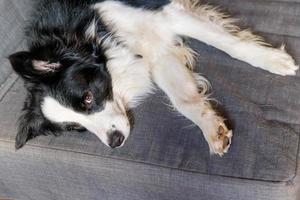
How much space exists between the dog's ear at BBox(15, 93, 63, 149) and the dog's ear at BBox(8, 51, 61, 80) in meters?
0.13

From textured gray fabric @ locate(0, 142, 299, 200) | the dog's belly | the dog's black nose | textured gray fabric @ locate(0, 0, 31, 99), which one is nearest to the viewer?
textured gray fabric @ locate(0, 142, 299, 200)

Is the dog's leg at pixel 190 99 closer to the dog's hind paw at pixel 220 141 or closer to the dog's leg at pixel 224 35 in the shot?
the dog's hind paw at pixel 220 141

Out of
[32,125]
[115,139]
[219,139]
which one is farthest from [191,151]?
[32,125]

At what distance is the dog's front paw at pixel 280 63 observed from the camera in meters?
1.69

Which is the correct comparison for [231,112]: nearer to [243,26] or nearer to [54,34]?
[243,26]

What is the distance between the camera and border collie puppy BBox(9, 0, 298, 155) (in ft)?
5.53

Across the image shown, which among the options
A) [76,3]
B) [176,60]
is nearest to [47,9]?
[76,3]

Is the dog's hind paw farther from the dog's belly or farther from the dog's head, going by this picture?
the dog's belly

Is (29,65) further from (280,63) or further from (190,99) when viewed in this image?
(280,63)

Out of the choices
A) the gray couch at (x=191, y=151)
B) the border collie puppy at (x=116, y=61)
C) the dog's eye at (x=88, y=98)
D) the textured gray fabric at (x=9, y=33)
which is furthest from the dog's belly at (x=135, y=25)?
the textured gray fabric at (x=9, y=33)

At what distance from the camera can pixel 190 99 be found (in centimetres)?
179

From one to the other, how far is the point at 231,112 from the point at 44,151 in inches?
26.7

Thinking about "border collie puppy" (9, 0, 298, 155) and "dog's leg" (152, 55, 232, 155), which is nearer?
"dog's leg" (152, 55, 232, 155)

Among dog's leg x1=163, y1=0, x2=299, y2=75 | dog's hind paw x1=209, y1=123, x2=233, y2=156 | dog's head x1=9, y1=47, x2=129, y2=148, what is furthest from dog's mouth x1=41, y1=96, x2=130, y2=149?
dog's leg x1=163, y1=0, x2=299, y2=75
